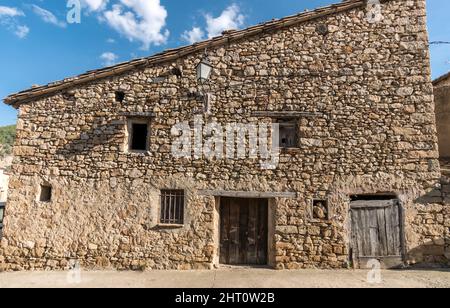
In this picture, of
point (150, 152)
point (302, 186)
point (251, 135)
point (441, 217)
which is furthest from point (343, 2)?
point (150, 152)

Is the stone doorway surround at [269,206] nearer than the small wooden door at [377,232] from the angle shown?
No

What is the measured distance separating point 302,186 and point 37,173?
19.8 feet

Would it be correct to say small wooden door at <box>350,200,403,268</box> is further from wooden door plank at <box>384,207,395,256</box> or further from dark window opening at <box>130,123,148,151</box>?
dark window opening at <box>130,123,148,151</box>

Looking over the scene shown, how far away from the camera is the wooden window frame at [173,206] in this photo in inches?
268

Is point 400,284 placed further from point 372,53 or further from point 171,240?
point 372,53

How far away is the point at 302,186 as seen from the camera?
6.66m

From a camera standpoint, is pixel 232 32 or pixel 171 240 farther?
pixel 232 32

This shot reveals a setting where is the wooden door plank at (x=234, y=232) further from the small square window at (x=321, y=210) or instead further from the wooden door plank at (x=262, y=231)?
→ the small square window at (x=321, y=210)

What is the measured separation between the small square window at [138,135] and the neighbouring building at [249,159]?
0.08 ft

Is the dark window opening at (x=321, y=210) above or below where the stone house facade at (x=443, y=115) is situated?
below

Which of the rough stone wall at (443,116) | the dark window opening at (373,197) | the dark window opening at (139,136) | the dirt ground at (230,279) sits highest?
the rough stone wall at (443,116)

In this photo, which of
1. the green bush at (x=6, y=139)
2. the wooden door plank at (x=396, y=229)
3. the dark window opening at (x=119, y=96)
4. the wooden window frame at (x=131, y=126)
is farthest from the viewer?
the green bush at (x=6, y=139)

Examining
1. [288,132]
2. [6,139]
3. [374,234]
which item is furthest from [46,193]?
[6,139]

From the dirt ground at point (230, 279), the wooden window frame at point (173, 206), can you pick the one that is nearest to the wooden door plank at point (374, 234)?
the dirt ground at point (230, 279)
